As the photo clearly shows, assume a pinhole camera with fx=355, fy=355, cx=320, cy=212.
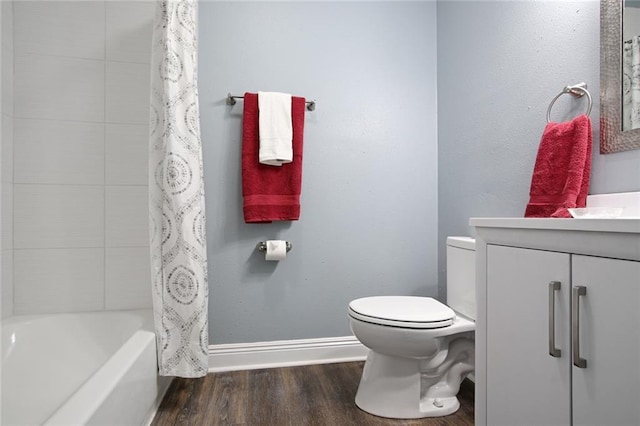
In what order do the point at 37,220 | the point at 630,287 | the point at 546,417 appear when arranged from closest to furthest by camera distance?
the point at 630,287, the point at 546,417, the point at 37,220

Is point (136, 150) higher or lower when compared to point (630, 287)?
higher

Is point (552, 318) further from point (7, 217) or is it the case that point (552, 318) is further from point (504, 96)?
point (7, 217)

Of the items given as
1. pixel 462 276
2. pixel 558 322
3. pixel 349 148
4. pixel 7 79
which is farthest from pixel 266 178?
pixel 558 322

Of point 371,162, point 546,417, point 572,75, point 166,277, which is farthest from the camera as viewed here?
point 371,162

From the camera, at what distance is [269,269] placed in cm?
186

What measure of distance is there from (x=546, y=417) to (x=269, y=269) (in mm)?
1333

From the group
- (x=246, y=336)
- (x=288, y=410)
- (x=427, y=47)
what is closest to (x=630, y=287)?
(x=288, y=410)

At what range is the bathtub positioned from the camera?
38.8 inches

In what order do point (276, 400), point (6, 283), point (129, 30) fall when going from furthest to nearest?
point (129, 30)
point (6, 283)
point (276, 400)

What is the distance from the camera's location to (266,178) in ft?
5.82

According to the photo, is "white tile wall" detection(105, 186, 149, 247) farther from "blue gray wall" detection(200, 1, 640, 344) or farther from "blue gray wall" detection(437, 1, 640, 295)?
"blue gray wall" detection(437, 1, 640, 295)

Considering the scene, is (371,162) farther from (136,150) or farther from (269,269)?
(136,150)

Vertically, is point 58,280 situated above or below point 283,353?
above

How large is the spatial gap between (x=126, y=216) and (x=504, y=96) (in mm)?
1823
